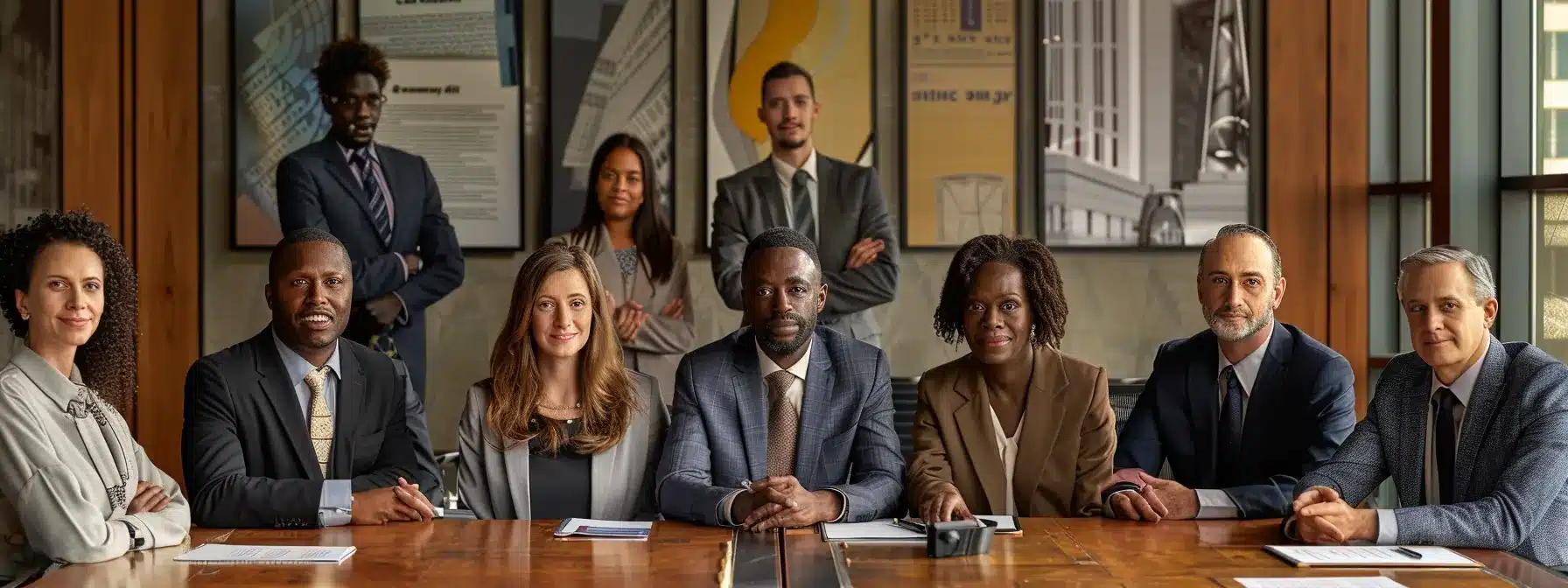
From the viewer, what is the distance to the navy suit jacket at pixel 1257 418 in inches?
141

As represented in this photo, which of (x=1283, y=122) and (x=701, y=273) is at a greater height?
(x=1283, y=122)

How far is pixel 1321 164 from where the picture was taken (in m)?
6.32

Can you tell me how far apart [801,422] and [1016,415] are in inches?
22.5

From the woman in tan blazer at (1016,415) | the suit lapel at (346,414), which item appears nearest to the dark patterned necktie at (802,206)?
the woman in tan blazer at (1016,415)

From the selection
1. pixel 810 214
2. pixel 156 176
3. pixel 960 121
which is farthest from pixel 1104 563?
pixel 156 176

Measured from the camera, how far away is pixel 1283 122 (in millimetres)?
6367

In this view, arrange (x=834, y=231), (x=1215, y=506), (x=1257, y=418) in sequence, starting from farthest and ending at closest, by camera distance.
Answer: (x=834, y=231) → (x=1257, y=418) → (x=1215, y=506)

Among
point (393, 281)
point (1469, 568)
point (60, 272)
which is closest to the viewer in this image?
point (1469, 568)

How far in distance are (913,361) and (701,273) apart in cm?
111

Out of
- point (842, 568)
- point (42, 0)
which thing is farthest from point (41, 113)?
point (842, 568)

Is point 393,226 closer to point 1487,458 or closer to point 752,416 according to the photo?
point 752,416

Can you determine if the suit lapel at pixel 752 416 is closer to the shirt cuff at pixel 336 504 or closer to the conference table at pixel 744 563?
the conference table at pixel 744 563

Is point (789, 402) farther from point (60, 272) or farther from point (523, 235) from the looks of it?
point (523, 235)

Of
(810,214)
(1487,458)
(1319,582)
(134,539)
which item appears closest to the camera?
(1319,582)
